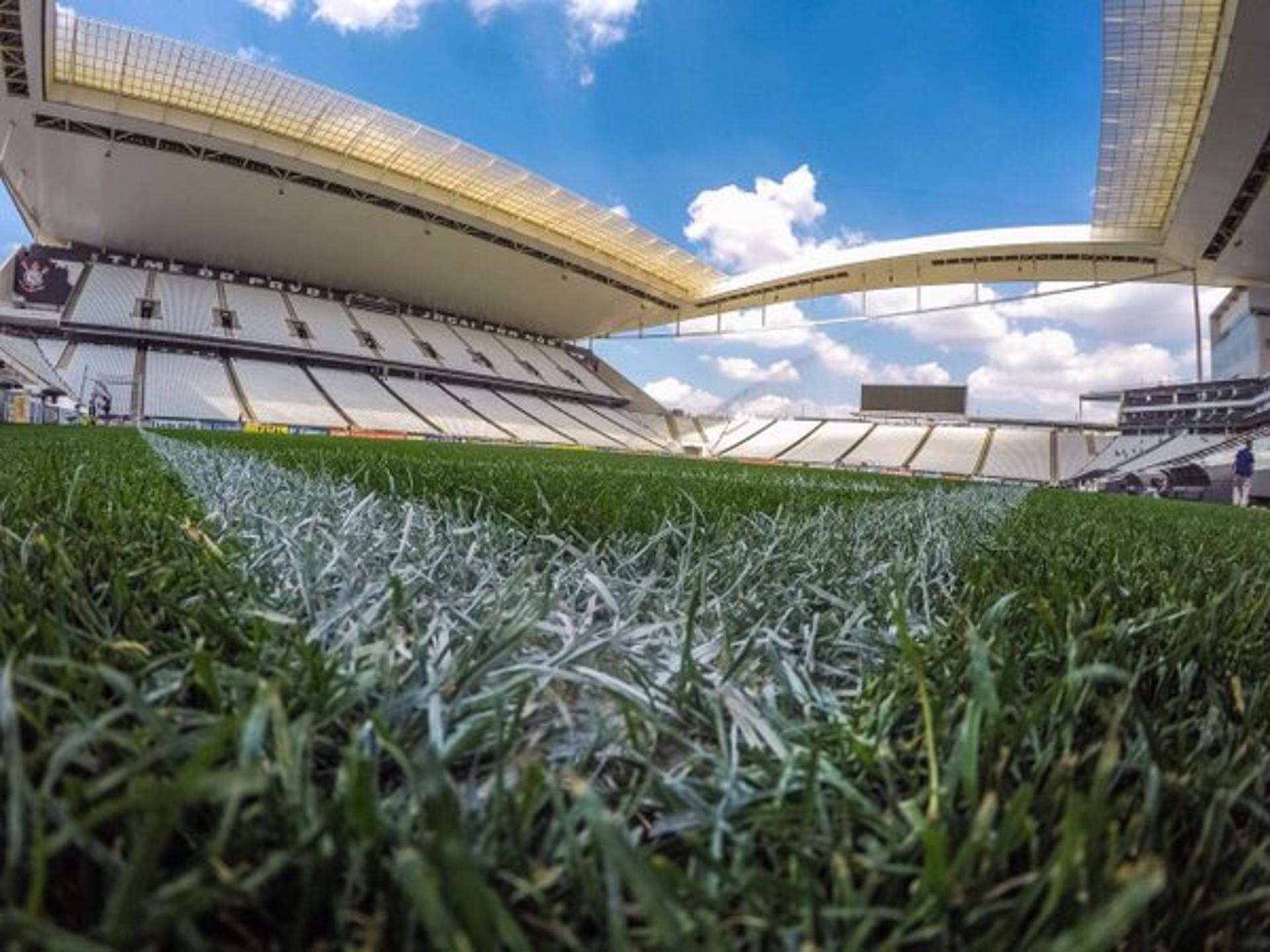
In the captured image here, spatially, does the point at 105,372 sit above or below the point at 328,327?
below

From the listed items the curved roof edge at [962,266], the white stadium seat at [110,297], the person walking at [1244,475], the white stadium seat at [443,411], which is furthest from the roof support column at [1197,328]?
the white stadium seat at [110,297]

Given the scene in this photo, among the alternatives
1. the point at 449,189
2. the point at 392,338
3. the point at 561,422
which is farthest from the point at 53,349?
the point at 561,422

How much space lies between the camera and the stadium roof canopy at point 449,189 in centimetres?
1494

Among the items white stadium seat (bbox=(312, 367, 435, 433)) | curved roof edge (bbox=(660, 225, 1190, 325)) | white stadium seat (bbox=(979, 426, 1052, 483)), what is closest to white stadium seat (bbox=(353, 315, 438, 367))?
white stadium seat (bbox=(312, 367, 435, 433))

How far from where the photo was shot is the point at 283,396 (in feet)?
86.8

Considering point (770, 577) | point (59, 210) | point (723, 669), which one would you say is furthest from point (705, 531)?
point (59, 210)

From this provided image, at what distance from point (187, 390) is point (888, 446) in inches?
1174

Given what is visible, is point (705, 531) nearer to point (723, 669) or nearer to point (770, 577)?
point (770, 577)

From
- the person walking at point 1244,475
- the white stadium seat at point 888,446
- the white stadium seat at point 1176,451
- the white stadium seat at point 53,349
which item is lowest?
the person walking at point 1244,475

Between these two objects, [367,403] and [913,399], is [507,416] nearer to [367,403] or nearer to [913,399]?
[367,403]

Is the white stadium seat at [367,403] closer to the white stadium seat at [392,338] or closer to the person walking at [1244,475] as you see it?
the white stadium seat at [392,338]

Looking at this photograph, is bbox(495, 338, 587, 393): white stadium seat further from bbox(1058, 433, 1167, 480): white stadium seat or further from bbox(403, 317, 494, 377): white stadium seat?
bbox(1058, 433, 1167, 480): white stadium seat

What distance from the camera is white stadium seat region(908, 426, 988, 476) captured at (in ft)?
107

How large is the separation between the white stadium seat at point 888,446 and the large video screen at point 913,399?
1060 mm
